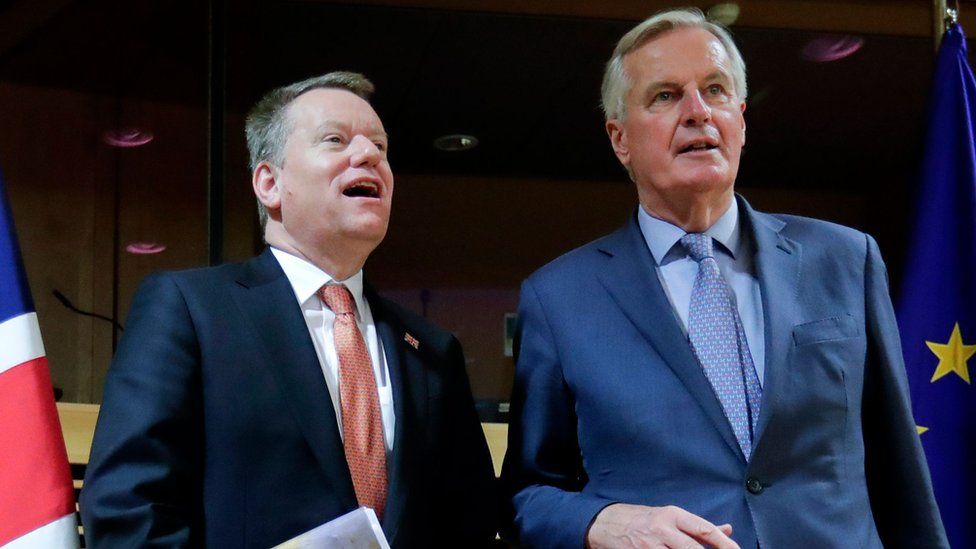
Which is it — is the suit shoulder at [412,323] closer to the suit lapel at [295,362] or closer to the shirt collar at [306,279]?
the shirt collar at [306,279]

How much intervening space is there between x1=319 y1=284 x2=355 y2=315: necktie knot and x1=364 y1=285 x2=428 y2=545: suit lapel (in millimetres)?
81

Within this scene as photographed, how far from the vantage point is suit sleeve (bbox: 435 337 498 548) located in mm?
1824

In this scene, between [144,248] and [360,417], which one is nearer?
[360,417]

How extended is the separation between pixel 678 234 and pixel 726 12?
2130 millimetres

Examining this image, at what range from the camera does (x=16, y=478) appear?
1.67 m

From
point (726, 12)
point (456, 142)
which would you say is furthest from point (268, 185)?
point (456, 142)

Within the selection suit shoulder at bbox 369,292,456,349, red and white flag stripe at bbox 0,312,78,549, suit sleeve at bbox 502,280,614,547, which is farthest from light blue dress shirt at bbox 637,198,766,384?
red and white flag stripe at bbox 0,312,78,549

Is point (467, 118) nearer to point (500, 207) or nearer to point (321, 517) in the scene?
point (500, 207)

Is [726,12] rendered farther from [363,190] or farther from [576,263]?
[363,190]

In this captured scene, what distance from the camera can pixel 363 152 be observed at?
186 centimetres

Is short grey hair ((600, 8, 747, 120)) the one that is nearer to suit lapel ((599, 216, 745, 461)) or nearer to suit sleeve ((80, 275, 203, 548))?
suit lapel ((599, 216, 745, 461))

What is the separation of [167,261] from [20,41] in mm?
1038

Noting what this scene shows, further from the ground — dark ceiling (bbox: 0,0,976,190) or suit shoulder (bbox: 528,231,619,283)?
dark ceiling (bbox: 0,0,976,190)

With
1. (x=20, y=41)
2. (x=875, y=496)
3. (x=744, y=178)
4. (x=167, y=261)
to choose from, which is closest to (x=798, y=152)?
(x=744, y=178)
